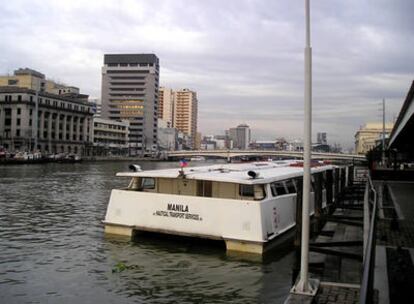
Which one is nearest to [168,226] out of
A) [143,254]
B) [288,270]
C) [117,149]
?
[143,254]

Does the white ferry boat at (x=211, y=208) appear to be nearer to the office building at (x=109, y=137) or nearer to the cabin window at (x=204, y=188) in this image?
the cabin window at (x=204, y=188)

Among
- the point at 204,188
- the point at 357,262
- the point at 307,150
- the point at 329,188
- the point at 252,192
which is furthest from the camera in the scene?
the point at 329,188

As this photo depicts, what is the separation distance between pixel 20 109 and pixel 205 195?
418ft

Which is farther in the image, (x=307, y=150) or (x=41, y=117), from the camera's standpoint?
(x=41, y=117)

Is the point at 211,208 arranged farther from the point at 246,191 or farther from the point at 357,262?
the point at 357,262

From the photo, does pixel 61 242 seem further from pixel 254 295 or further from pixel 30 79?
pixel 30 79

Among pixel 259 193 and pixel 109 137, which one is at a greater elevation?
pixel 109 137

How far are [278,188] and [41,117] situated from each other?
133767 millimetres

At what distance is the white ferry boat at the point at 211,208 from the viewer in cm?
1334

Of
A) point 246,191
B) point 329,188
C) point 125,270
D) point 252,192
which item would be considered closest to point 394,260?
point 252,192

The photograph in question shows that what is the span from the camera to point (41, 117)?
13938 cm

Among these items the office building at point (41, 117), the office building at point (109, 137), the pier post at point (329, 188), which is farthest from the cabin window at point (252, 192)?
the office building at point (109, 137)

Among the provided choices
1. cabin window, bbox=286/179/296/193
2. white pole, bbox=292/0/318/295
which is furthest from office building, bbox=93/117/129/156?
white pole, bbox=292/0/318/295

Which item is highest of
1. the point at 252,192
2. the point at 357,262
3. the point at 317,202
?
the point at 252,192
